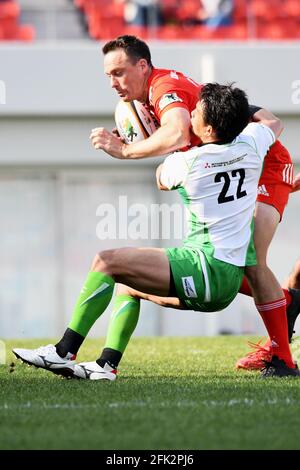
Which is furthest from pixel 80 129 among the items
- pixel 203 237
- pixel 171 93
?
pixel 203 237

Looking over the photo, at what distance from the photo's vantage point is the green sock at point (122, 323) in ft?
18.9

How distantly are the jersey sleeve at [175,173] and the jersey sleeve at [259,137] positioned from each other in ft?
1.24

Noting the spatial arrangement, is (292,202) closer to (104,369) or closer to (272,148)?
(272,148)

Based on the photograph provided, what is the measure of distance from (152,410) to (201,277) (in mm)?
1036

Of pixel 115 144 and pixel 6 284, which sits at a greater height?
pixel 115 144

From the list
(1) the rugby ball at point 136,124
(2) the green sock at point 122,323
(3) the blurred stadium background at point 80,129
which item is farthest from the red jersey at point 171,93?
(3) the blurred stadium background at point 80,129

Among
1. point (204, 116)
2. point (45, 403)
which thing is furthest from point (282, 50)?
point (45, 403)

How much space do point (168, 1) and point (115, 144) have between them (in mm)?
10810

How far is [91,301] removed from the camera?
5.55 meters

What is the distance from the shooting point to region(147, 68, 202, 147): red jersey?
5.86m

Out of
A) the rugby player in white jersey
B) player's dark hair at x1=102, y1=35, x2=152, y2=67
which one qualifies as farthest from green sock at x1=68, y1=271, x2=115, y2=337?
player's dark hair at x1=102, y1=35, x2=152, y2=67

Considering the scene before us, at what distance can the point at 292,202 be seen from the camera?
48.6 ft

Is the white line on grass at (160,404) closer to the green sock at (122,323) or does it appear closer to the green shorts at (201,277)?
the green shorts at (201,277)

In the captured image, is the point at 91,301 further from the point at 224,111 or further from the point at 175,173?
the point at 224,111
